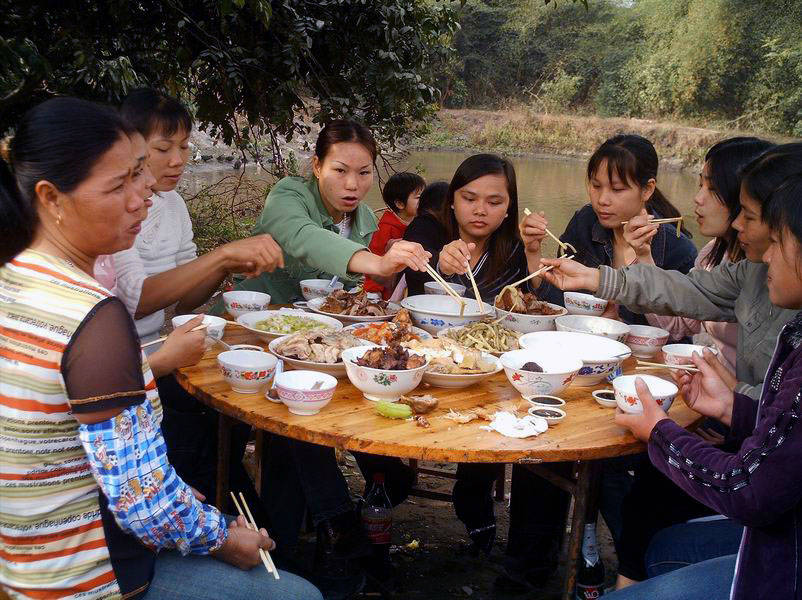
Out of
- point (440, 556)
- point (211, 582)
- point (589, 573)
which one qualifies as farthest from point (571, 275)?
point (211, 582)

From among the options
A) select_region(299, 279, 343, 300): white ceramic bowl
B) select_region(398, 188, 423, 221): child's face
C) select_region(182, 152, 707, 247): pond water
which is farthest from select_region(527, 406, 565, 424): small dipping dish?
select_region(182, 152, 707, 247): pond water

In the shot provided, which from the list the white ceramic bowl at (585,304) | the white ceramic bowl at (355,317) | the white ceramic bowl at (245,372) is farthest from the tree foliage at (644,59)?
the white ceramic bowl at (245,372)

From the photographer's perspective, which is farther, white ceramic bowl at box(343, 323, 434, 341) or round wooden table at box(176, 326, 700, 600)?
white ceramic bowl at box(343, 323, 434, 341)

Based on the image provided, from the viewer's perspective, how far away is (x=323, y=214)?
3684 mm

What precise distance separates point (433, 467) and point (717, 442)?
86.2 inches

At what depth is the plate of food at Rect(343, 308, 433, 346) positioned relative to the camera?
260 cm

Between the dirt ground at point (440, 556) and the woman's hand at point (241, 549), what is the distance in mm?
1335

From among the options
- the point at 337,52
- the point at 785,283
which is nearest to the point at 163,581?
the point at 785,283

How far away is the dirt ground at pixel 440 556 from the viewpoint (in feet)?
10.3

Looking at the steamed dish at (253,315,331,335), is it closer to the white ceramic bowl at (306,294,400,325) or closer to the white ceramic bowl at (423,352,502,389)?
the white ceramic bowl at (306,294,400,325)

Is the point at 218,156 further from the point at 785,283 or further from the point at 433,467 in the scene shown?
the point at 785,283

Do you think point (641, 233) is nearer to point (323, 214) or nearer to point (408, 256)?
point (408, 256)

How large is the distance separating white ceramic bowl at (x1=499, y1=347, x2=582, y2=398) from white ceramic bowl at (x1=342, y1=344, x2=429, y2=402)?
0.29 metres

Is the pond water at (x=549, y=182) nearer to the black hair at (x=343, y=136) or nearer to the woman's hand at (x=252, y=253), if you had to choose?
the black hair at (x=343, y=136)
